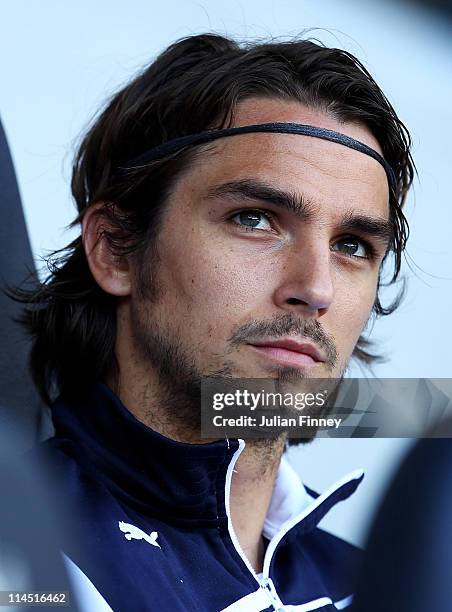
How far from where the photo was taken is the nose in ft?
4.61

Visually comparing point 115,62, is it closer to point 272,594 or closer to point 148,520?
point 148,520

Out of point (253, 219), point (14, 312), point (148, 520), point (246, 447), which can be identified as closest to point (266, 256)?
point (253, 219)

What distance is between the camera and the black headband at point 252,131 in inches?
60.2

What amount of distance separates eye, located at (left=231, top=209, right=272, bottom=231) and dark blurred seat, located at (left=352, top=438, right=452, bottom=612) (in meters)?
0.82

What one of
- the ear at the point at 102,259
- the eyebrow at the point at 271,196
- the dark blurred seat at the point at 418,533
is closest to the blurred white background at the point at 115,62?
the ear at the point at 102,259

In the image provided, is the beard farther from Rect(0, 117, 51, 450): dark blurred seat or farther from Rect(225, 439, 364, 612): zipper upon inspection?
Rect(0, 117, 51, 450): dark blurred seat

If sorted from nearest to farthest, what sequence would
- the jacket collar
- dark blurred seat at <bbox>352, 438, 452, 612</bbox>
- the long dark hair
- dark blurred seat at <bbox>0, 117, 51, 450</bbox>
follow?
dark blurred seat at <bbox>352, 438, 452, 612</bbox> → the jacket collar → the long dark hair → dark blurred seat at <bbox>0, 117, 51, 450</bbox>

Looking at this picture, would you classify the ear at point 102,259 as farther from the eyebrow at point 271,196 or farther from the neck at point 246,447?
the eyebrow at point 271,196

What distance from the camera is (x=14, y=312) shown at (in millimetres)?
1781

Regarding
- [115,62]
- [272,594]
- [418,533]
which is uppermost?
[115,62]

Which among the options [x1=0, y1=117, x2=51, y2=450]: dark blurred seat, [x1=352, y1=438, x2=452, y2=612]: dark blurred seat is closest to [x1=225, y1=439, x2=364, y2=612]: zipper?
[x1=0, y1=117, x2=51, y2=450]: dark blurred seat

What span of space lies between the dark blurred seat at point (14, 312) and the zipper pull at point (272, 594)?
0.51 metres

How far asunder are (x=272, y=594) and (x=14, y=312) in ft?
2.35

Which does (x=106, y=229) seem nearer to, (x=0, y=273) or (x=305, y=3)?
(x=0, y=273)
